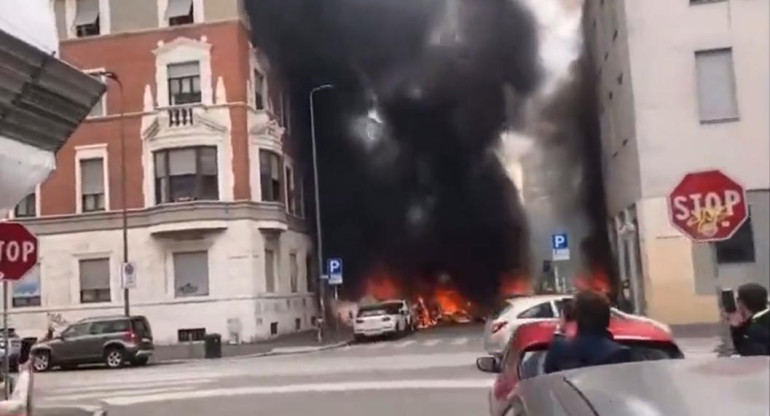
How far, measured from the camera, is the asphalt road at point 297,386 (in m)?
11.1

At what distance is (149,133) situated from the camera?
2855 cm

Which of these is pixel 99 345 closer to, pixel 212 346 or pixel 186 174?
pixel 212 346

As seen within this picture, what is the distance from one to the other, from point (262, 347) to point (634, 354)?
2144 centimetres

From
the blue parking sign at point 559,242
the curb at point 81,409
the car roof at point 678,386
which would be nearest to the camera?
the car roof at point 678,386

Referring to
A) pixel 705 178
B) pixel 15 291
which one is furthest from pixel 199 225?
pixel 705 178

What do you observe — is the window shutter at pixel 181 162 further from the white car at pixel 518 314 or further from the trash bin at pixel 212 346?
the white car at pixel 518 314

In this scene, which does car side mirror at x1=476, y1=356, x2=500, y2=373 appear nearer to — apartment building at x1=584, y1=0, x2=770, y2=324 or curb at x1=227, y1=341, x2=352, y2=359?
apartment building at x1=584, y1=0, x2=770, y2=324

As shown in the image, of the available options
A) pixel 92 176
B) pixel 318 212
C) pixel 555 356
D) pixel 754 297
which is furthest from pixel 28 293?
pixel 555 356

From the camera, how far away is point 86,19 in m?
29.5

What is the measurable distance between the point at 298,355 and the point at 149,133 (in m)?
9.96

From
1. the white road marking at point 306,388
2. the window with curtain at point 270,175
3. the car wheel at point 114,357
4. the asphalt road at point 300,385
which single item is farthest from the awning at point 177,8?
the white road marking at point 306,388

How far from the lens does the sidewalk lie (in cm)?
2369

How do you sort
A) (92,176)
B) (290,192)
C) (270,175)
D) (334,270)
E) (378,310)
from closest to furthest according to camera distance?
(378,310)
(334,270)
(92,176)
(270,175)
(290,192)

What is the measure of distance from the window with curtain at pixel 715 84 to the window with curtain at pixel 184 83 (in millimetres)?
16763
